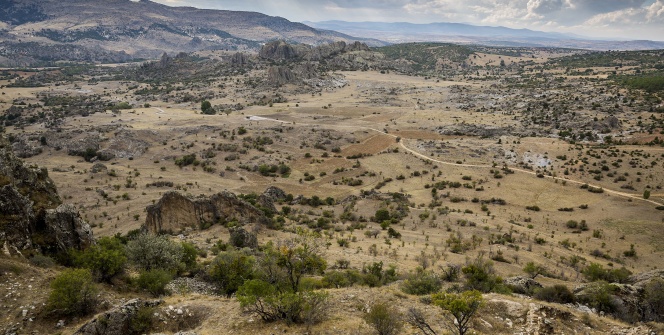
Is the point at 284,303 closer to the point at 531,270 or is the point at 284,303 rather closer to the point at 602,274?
the point at 531,270

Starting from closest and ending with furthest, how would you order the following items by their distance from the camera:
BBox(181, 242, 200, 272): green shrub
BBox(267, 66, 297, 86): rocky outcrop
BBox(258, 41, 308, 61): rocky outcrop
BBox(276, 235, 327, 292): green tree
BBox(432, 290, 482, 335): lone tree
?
BBox(432, 290, 482, 335): lone tree, BBox(276, 235, 327, 292): green tree, BBox(181, 242, 200, 272): green shrub, BBox(267, 66, 297, 86): rocky outcrop, BBox(258, 41, 308, 61): rocky outcrop

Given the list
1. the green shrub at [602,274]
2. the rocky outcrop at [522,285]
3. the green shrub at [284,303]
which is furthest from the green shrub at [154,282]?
the green shrub at [602,274]

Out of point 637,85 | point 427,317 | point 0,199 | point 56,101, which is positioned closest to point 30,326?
point 0,199

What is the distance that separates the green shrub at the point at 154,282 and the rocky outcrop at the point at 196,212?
16805 millimetres

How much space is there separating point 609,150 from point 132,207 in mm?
67754

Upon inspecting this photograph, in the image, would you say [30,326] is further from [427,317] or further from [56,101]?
[56,101]

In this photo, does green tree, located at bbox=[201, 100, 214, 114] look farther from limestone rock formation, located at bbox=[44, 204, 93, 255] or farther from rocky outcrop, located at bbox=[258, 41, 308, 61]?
rocky outcrop, located at bbox=[258, 41, 308, 61]

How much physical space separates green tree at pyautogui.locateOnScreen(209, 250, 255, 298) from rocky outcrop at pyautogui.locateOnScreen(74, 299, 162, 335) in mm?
5665

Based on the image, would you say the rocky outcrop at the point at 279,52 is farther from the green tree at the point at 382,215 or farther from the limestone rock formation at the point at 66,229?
the limestone rock formation at the point at 66,229

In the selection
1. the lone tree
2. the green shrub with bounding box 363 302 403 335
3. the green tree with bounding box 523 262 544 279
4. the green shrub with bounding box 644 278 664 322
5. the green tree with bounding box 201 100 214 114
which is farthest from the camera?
the green tree with bounding box 201 100 214 114

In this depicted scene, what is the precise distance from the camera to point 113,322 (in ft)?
43.9

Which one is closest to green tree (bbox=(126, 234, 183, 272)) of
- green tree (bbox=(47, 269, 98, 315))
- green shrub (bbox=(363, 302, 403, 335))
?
green tree (bbox=(47, 269, 98, 315))

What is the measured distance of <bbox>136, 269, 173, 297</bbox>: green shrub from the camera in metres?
17.7

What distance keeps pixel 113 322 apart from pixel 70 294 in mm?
2247
